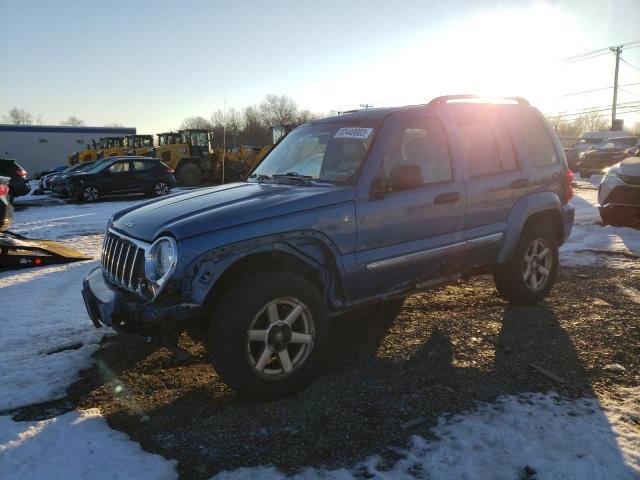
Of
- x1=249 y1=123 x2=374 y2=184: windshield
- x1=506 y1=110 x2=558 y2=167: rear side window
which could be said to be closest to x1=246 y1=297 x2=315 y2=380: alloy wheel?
x1=249 y1=123 x2=374 y2=184: windshield

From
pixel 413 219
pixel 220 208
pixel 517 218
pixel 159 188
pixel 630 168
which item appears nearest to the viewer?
pixel 220 208

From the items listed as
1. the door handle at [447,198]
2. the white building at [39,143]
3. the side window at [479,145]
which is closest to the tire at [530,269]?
the side window at [479,145]

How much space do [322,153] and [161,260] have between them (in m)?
1.74

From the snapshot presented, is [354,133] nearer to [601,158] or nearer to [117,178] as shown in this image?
[117,178]

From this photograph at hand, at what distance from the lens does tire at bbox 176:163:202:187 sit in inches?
924

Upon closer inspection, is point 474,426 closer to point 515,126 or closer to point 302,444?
point 302,444

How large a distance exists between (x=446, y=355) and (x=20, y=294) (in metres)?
4.82

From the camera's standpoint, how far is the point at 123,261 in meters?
3.23

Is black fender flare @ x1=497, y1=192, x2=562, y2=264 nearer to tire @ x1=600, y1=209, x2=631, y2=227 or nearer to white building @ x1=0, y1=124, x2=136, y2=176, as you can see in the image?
tire @ x1=600, y1=209, x2=631, y2=227

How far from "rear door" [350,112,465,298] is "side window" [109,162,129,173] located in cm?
1702

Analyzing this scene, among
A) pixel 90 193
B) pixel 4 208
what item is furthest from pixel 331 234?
pixel 90 193

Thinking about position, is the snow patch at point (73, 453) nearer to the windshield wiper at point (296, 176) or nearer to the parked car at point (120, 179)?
the windshield wiper at point (296, 176)

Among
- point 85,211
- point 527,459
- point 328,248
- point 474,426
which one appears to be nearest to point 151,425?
point 328,248

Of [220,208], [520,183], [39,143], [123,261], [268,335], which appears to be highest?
[39,143]
